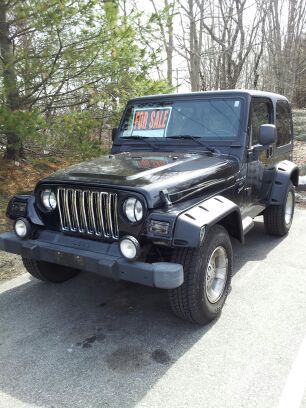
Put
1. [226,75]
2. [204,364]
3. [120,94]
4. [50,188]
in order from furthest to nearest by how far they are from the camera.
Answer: [226,75], [120,94], [50,188], [204,364]

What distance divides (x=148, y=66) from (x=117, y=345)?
190 inches

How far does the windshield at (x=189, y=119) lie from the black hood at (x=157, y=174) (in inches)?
12.1

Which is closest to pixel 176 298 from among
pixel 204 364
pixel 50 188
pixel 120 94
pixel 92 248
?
pixel 204 364

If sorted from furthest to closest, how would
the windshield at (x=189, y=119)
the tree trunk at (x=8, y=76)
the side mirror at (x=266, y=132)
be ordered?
the tree trunk at (x=8, y=76) → the windshield at (x=189, y=119) → the side mirror at (x=266, y=132)

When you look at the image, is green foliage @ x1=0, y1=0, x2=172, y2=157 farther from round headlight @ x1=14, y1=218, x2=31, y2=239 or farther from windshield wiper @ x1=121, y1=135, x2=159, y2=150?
round headlight @ x1=14, y1=218, x2=31, y2=239

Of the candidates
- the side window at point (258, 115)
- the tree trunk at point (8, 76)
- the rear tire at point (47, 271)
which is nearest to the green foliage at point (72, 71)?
the tree trunk at point (8, 76)

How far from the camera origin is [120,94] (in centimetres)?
653

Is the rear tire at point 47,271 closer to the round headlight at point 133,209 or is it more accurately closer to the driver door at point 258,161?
the round headlight at point 133,209

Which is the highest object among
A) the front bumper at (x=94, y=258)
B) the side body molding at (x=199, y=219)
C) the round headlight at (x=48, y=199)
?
the round headlight at (x=48, y=199)

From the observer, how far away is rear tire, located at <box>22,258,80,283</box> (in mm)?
3896

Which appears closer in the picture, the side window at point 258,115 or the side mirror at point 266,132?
the side mirror at point 266,132

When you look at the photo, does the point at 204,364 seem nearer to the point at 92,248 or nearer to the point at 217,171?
the point at 92,248

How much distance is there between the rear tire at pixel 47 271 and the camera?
12.8ft

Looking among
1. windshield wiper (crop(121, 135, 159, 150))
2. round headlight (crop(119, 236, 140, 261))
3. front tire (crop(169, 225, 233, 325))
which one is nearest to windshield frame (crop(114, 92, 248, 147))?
windshield wiper (crop(121, 135, 159, 150))
